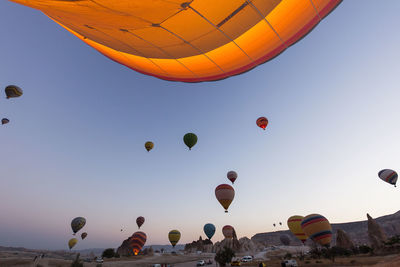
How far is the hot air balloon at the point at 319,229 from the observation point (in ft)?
79.1

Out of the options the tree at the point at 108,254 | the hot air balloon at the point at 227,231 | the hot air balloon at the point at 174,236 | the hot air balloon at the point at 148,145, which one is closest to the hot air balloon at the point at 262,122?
the hot air balloon at the point at 148,145

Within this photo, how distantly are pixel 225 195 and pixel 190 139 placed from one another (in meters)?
8.89

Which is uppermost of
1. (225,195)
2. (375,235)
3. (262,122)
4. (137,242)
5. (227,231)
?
(262,122)

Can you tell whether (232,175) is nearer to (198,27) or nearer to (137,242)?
(137,242)

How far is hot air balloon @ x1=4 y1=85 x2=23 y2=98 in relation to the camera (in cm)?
3249

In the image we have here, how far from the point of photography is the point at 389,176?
42438mm

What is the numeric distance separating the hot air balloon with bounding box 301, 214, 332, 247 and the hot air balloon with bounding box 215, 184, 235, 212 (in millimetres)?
9694

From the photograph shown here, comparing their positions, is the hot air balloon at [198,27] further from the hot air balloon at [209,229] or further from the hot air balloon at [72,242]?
the hot air balloon at [72,242]

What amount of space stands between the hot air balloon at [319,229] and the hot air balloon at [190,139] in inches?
672

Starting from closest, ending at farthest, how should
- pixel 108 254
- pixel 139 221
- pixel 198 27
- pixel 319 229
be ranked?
pixel 198 27 → pixel 319 229 → pixel 139 221 → pixel 108 254

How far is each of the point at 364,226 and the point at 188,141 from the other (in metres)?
140

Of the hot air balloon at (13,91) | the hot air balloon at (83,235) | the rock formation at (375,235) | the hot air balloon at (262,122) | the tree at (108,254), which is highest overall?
the hot air balloon at (13,91)

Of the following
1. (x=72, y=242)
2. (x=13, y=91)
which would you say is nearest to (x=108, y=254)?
(x=72, y=242)

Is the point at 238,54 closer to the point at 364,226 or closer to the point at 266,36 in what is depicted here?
the point at 266,36
